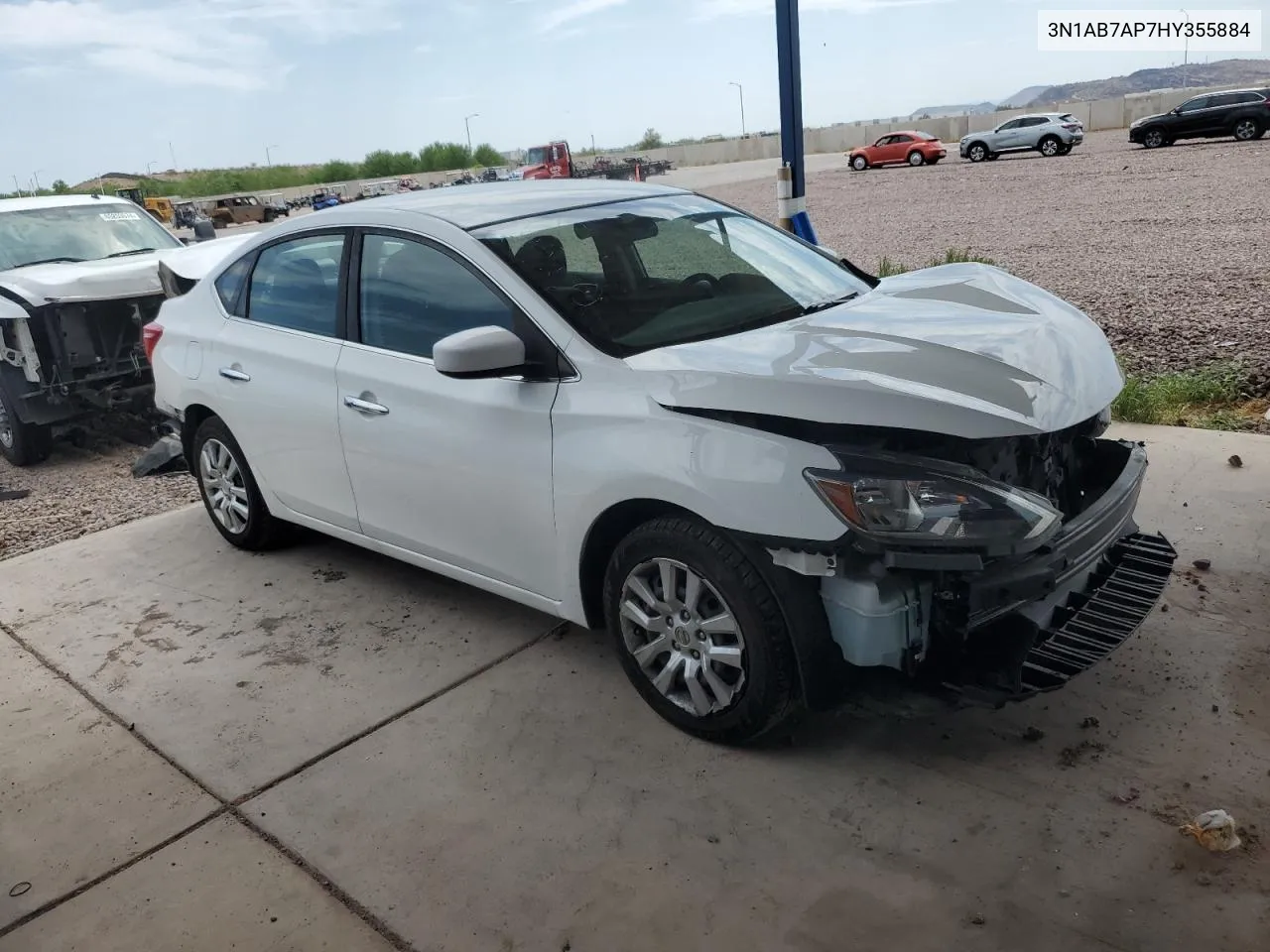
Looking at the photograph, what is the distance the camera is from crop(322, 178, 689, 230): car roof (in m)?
3.98

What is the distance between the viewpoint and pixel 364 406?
4.05 m

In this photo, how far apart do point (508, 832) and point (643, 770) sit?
48cm

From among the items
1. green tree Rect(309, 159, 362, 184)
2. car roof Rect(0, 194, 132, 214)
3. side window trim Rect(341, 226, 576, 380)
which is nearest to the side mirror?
side window trim Rect(341, 226, 576, 380)

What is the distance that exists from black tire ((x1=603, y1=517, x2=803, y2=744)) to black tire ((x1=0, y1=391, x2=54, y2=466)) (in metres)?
6.34

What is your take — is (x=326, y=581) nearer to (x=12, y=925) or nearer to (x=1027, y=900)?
(x=12, y=925)

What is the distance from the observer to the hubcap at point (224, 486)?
203 inches

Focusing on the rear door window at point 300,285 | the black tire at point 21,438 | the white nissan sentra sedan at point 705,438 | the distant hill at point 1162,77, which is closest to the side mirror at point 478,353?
the white nissan sentra sedan at point 705,438

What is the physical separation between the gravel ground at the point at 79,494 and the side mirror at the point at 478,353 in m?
3.90

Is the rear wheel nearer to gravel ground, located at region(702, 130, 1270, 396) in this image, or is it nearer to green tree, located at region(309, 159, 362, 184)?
gravel ground, located at region(702, 130, 1270, 396)

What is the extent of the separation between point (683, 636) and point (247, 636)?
2.19 metres

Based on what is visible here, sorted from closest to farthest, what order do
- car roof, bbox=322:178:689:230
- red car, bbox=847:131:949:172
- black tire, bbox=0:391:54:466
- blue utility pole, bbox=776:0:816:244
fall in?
car roof, bbox=322:178:689:230
black tire, bbox=0:391:54:466
blue utility pole, bbox=776:0:816:244
red car, bbox=847:131:949:172

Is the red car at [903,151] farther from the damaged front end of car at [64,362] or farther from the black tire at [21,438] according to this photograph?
the black tire at [21,438]

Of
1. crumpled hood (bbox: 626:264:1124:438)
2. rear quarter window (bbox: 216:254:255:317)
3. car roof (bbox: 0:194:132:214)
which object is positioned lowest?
crumpled hood (bbox: 626:264:1124:438)

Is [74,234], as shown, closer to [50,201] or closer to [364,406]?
[50,201]
